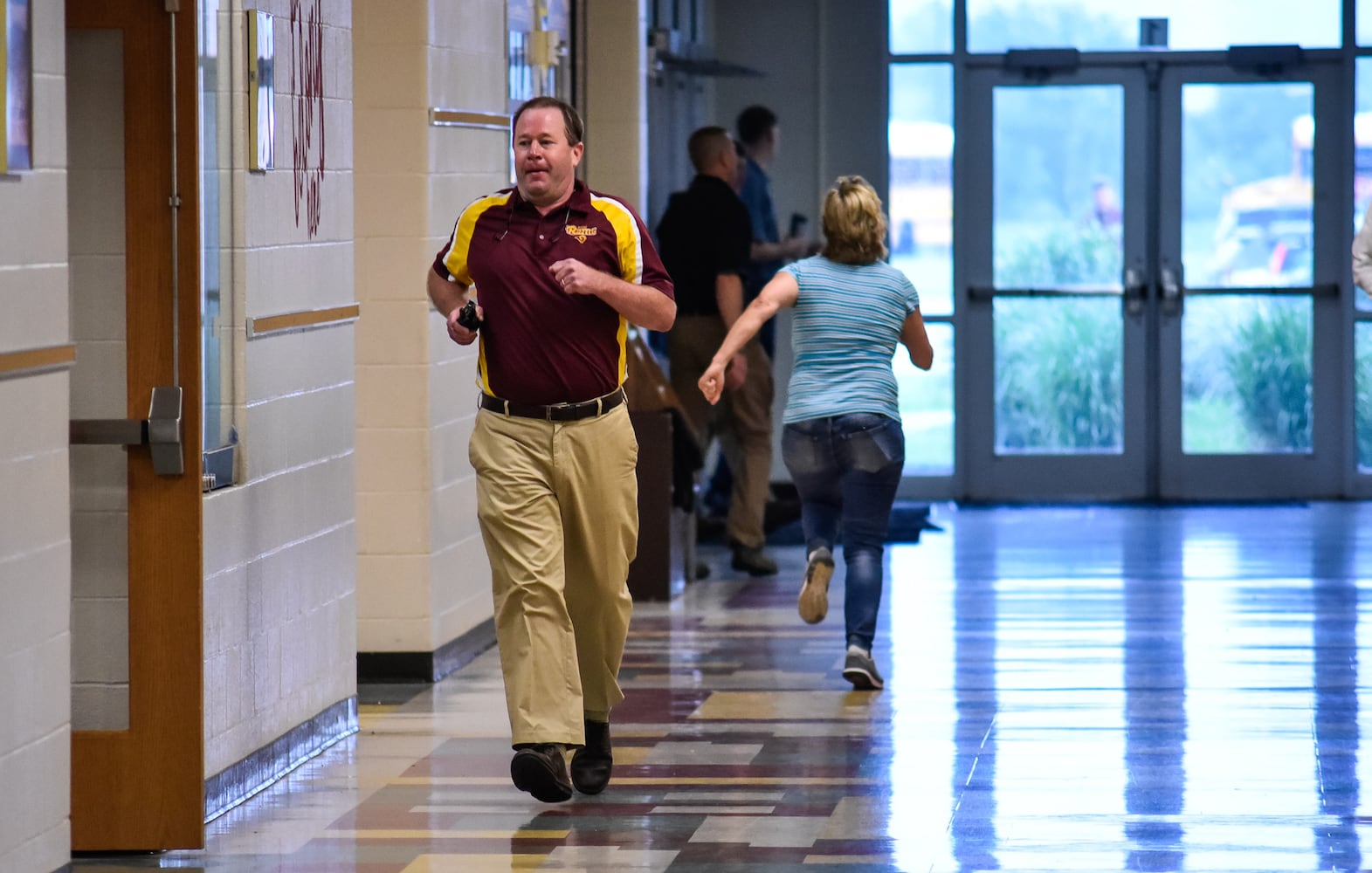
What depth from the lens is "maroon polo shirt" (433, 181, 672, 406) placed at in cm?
493

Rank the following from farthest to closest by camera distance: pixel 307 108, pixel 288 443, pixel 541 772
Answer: pixel 307 108
pixel 288 443
pixel 541 772

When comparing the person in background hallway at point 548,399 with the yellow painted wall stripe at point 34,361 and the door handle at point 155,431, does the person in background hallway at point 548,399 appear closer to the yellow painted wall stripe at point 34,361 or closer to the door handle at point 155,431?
the door handle at point 155,431

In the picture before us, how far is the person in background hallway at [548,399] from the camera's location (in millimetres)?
4895

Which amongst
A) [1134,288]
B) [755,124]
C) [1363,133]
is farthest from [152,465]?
[1363,133]

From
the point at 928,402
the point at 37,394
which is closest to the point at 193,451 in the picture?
the point at 37,394

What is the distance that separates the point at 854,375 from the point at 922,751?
1321 millimetres

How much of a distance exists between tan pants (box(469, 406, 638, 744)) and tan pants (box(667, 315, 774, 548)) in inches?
163

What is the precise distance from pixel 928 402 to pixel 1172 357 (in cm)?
139

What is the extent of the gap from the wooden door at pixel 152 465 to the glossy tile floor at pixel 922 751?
14 cm

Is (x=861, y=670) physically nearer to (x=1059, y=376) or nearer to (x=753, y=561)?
(x=753, y=561)

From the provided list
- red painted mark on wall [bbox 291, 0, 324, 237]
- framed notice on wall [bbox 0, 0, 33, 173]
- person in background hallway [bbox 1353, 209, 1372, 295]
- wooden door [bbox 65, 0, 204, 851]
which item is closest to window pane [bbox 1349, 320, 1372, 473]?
person in background hallway [bbox 1353, 209, 1372, 295]

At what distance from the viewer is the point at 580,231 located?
4.96 meters

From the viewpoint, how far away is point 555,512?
498 centimetres

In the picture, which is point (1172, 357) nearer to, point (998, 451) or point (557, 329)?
point (998, 451)
